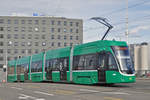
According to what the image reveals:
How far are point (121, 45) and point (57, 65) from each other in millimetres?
8518

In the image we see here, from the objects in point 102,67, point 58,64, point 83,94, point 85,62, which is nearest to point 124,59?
point 102,67

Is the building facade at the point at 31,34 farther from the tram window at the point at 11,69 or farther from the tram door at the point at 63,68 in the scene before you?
the tram door at the point at 63,68

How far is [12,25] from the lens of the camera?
3706 inches

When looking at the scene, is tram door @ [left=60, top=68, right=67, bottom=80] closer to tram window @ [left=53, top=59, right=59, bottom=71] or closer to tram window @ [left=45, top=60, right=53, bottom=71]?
tram window @ [left=53, top=59, right=59, bottom=71]

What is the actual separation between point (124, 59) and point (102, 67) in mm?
1698

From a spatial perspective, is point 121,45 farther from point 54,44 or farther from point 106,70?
point 54,44

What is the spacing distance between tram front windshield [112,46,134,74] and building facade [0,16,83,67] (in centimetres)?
7437

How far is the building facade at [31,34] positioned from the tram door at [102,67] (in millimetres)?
73709

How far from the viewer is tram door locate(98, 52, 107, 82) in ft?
65.0

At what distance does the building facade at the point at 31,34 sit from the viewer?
93.8m

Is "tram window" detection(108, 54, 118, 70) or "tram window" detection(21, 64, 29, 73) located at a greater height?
"tram window" detection(108, 54, 118, 70)

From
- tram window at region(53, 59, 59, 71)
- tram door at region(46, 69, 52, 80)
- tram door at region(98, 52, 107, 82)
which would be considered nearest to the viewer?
tram door at region(98, 52, 107, 82)

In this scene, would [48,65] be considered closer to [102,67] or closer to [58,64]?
[58,64]

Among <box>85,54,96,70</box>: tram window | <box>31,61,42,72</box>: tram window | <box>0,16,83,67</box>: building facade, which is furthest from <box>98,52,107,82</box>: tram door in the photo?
<box>0,16,83,67</box>: building facade
